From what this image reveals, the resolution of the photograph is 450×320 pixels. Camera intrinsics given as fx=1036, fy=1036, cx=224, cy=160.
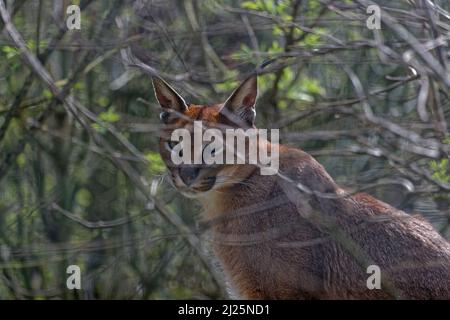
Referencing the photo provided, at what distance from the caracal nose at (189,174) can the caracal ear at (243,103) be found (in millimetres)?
414

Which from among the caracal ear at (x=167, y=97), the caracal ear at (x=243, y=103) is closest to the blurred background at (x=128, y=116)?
the caracal ear at (x=167, y=97)

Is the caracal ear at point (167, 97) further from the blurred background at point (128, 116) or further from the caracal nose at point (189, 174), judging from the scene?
the blurred background at point (128, 116)

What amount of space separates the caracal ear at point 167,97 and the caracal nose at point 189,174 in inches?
15.9

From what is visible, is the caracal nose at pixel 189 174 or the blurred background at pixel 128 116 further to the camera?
the blurred background at pixel 128 116

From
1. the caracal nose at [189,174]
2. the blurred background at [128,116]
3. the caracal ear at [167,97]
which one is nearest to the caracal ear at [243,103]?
the caracal ear at [167,97]

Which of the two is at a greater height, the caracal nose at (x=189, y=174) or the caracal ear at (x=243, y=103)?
the caracal ear at (x=243, y=103)

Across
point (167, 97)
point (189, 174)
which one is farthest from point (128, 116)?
point (189, 174)

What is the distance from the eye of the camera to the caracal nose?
6.68m

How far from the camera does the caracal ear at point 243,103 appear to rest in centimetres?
669

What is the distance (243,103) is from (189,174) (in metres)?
0.59

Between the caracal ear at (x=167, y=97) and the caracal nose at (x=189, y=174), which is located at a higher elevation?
the caracal ear at (x=167, y=97)

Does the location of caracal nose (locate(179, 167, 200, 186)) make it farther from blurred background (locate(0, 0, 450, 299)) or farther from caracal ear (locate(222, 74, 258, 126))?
blurred background (locate(0, 0, 450, 299))

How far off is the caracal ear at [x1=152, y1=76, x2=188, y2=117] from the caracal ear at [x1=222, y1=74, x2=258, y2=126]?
0.30 m

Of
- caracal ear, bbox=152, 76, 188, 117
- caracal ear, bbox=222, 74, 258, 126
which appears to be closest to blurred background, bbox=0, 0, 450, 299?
caracal ear, bbox=152, 76, 188, 117
